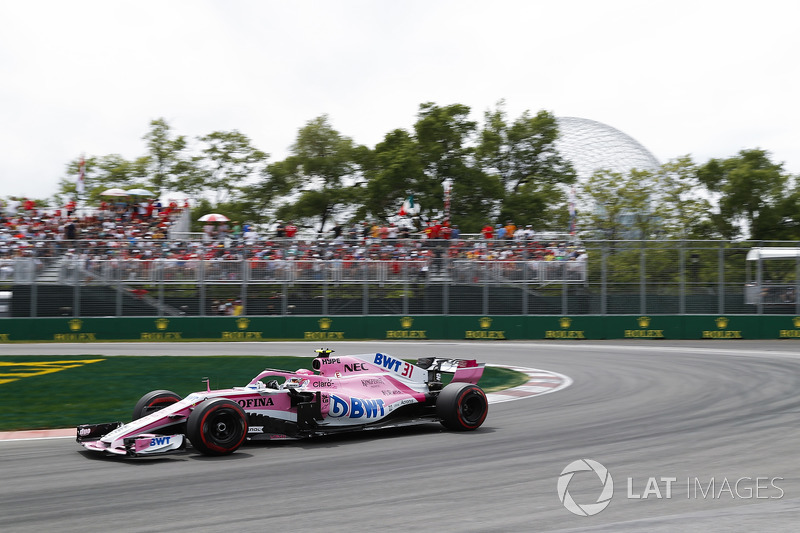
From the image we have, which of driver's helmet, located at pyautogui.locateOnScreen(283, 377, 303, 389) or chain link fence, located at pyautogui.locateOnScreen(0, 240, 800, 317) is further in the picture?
chain link fence, located at pyautogui.locateOnScreen(0, 240, 800, 317)

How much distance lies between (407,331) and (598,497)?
66.0 ft

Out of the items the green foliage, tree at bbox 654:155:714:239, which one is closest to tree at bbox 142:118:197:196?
the green foliage

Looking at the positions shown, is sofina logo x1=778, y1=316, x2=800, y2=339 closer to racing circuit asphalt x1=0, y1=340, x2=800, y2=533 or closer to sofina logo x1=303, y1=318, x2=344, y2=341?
sofina logo x1=303, y1=318, x2=344, y2=341

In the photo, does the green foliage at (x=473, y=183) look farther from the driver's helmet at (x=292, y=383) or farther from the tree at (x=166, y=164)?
the driver's helmet at (x=292, y=383)

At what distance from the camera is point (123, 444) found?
7.80m

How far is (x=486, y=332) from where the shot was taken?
26672mm

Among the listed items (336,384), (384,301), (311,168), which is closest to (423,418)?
(336,384)

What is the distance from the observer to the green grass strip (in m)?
11.1

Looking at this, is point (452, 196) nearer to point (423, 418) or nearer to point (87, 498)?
point (423, 418)

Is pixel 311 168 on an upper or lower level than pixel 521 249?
upper

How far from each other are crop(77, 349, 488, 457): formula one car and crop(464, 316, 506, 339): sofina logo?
1598 centimetres

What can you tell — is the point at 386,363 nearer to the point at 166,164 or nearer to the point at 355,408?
the point at 355,408

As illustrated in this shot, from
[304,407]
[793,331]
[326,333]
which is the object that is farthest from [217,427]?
[793,331]

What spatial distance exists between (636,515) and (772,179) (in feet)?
161
